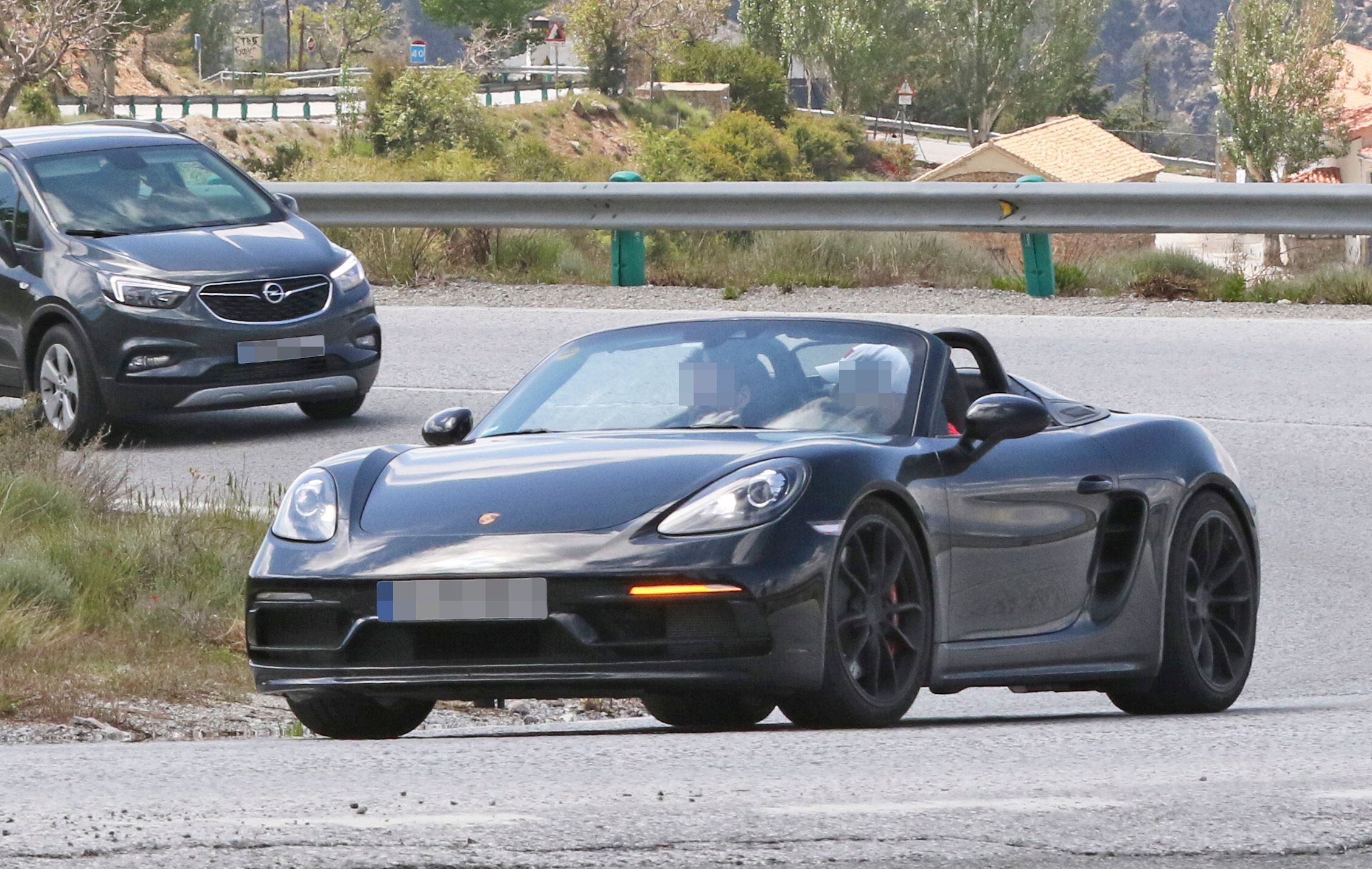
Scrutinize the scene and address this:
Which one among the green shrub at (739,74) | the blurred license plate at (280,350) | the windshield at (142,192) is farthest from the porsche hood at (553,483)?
the green shrub at (739,74)

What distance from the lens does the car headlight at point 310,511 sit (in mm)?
5746

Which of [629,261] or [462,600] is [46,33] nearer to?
[629,261]

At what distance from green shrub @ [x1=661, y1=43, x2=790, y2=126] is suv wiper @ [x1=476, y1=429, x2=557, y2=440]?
115700 millimetres

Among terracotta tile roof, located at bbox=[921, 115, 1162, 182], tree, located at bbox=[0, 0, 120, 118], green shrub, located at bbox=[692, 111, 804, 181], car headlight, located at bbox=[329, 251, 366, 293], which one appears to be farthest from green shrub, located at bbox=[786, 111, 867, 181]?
car headlight, located at bbox=[329, 251, 366, 293]

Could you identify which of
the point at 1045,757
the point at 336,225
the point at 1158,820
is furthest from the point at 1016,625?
the point at 336,225

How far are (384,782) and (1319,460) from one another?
7.50 meters

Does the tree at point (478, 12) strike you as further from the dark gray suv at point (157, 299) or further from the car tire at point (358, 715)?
the car tire at point (358, 715)

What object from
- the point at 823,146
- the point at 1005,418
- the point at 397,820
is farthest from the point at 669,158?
the point at 397,820

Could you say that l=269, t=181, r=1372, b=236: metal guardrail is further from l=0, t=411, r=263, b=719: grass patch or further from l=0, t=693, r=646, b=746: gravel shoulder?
l=0, t=693, r=646, b=746: gravel shoulder

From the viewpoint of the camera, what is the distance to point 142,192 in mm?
12328

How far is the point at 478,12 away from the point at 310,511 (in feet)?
463

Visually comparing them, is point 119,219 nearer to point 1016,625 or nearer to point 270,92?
point 1016,625

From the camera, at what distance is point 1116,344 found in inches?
548

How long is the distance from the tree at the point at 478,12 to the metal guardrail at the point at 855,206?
124 m
